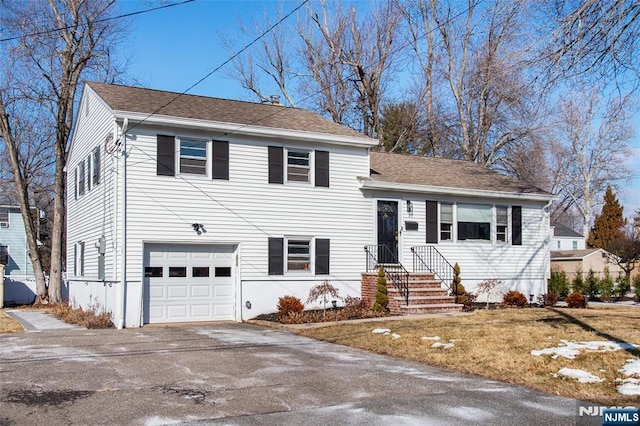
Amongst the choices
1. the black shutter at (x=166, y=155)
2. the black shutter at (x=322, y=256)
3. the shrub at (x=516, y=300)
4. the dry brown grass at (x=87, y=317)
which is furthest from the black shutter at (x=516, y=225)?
the dry brown grass at (x=87, y=317)

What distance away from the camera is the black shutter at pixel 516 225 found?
73.5ft

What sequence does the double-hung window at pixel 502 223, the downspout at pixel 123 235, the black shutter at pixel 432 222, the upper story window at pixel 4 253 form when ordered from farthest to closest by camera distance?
the upper story window at pixel 4 253 < the double-hung window at pixel 502 223 < the black shutter at pixel 432 222 < the downspout at pixel 123 235

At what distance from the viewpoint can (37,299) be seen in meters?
25.5

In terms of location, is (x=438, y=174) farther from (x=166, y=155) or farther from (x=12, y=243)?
(x=12, y=243)

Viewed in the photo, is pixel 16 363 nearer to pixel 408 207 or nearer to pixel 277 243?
pixel 277 243

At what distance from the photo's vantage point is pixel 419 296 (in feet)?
59.1

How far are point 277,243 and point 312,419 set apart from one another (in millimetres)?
11762

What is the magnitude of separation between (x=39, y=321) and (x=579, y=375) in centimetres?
1483

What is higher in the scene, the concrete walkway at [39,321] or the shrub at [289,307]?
the shrub at [289,307]

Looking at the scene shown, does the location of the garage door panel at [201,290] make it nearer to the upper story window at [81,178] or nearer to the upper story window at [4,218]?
the upper story window at [81,178]

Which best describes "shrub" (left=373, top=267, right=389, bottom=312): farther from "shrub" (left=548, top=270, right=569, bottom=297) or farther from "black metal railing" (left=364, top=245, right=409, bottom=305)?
"shrub" (left=548, top=270, right=569, bottom=297)

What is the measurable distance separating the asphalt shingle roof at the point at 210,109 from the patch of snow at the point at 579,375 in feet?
38.0

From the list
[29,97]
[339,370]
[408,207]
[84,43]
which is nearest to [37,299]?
[29,97]

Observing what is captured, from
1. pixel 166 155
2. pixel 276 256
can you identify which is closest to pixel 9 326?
pixel 166 155
